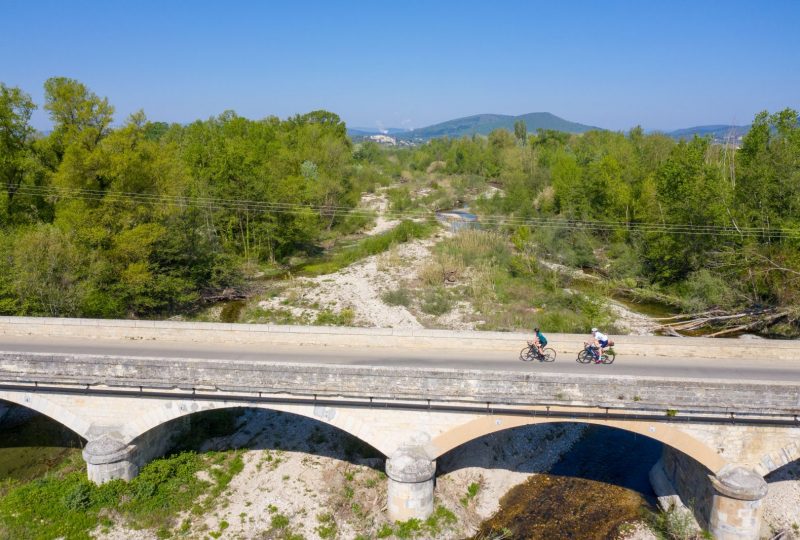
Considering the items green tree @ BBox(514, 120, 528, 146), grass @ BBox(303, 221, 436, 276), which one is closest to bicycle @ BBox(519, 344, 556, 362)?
grass @ BBox(303, 221, 436, 276)

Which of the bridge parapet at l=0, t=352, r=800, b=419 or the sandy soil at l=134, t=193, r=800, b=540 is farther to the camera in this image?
the sandy soil at l=134, t=193, r=800, b=540

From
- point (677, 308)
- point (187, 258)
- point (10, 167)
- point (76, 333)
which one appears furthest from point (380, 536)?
point (10, 167)

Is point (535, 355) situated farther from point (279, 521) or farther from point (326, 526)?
point (279, 521)

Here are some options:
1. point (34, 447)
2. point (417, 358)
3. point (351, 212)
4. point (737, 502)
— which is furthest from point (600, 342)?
point (351, 212)

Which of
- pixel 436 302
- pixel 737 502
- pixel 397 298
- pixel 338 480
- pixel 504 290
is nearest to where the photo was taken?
pixel 737 502

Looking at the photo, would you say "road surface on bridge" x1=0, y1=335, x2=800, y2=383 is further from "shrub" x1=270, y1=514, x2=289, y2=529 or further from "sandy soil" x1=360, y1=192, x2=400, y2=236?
"sandy soil" x1=360, y1=192, x2=400, y2=236

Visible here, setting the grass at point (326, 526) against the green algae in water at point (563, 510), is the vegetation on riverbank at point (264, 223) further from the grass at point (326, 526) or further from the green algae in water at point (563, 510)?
the grass at point (326, 526)

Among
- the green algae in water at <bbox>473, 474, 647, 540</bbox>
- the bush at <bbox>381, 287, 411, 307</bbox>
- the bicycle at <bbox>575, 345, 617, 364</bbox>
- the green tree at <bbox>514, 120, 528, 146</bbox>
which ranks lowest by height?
the green algae in water at <bbox>473, 474, 647, 540</bbox>

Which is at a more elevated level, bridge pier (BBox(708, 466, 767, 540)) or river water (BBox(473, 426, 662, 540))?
bridge pier (BBox(708, 466, 767, 540))

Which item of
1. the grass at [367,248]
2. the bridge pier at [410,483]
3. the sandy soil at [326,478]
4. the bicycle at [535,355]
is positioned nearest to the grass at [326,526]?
the sandy soil at [326,478]
